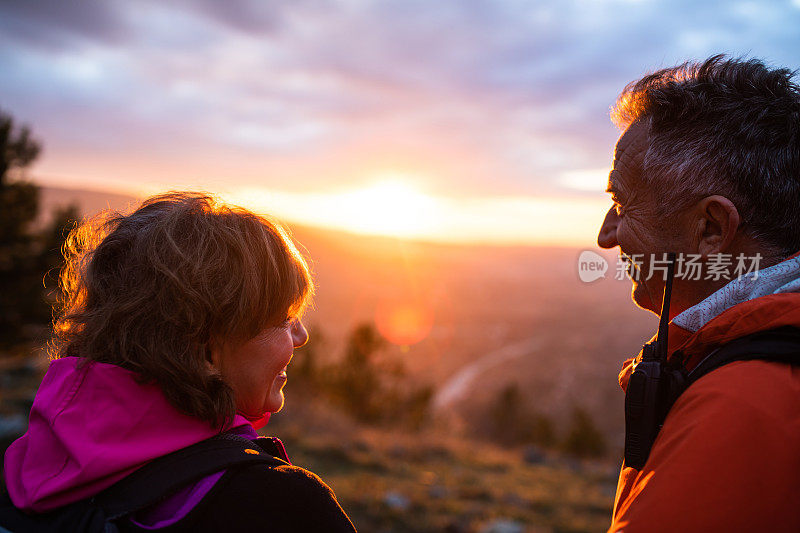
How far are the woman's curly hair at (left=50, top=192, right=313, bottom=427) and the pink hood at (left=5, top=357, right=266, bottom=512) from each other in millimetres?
42

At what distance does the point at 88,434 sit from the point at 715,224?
74.2 inches

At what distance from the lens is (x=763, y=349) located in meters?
1.20

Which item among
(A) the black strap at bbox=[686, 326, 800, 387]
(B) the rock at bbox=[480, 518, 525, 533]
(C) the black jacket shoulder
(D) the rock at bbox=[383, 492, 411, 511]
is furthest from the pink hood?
(D) the rock at bbox=[383, 492, 411, 511]

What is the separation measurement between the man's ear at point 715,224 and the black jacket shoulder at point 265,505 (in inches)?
54.3

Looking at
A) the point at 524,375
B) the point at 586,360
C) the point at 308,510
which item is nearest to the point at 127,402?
the point at 308,510

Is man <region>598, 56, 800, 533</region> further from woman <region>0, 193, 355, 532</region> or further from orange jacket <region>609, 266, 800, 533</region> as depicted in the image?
woman <region>0, 193, 355, 532</region>

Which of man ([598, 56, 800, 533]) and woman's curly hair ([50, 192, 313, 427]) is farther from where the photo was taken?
woman's curly hair ([50, 192, 313, 427])

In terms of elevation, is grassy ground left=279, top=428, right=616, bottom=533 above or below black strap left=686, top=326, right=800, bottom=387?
below

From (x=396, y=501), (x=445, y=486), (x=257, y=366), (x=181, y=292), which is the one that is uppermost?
(x=181, y=292)

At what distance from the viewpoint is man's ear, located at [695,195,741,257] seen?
5.01 feet

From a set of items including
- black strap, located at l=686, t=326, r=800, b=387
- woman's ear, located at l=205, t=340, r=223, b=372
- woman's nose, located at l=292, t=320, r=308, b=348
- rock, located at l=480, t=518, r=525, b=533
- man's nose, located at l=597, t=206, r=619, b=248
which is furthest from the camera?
rock, located at l=480, t=518, r=525, b=533

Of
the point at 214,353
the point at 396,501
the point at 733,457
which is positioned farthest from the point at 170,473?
the point at 396,501

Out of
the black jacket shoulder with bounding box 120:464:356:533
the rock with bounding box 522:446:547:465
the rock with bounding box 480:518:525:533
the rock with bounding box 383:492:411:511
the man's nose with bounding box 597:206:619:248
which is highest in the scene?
the man's nose with bounding box 597:206:619:248

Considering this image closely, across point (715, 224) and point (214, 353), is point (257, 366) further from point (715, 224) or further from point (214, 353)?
point (715, 224)
